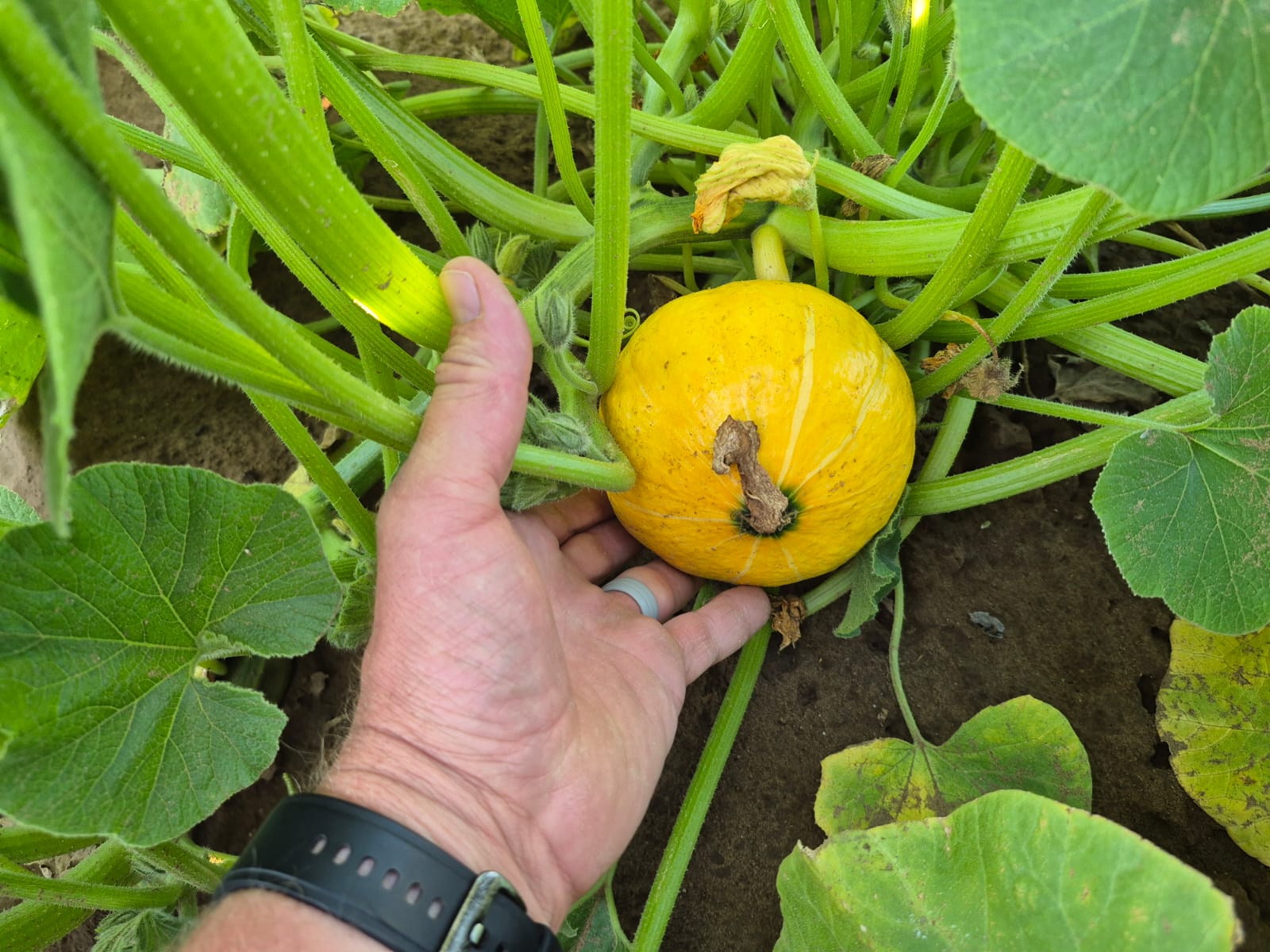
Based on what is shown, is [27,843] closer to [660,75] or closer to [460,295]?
[460,295]

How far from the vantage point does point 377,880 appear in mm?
814

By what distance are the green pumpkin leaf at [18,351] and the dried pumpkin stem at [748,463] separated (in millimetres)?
978

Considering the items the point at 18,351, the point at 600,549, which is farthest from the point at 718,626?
the point at 18,351

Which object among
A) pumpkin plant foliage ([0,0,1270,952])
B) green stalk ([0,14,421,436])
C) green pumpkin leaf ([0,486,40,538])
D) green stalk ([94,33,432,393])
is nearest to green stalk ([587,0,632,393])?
pumpkin plant foliage ([0,0,1270,952])

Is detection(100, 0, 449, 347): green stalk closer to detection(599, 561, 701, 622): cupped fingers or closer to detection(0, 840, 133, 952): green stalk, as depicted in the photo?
detection(599, 561, 701, 622): cupped fingers

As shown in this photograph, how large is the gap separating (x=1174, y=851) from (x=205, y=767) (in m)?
1.27

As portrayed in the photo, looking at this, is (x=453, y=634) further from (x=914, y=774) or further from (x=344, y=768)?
(x=914, y=774)

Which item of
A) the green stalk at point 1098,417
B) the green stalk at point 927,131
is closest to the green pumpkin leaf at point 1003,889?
the green stalk at point 1098,417

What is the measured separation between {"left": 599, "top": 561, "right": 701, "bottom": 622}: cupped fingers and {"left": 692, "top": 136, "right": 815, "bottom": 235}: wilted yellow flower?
0.55m

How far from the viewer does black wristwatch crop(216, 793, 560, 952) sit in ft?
2.63

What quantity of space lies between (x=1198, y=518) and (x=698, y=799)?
2.40 feet

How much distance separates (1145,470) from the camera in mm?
973

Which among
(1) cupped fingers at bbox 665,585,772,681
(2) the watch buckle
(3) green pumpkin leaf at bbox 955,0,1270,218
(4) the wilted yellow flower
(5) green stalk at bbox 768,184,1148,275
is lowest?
(1) cupped fingers at bbox 665,585,772,681

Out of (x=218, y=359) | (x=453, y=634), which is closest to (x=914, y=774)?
(x=453, y=634)
